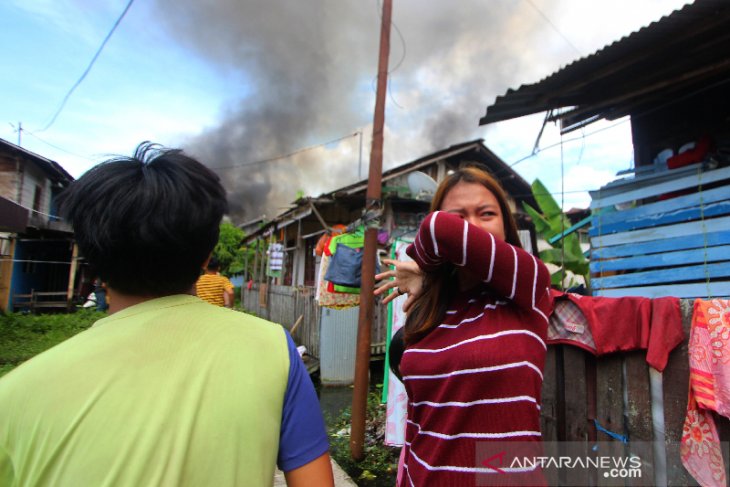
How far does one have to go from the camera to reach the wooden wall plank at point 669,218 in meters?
3.41

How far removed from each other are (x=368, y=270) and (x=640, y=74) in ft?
11.2

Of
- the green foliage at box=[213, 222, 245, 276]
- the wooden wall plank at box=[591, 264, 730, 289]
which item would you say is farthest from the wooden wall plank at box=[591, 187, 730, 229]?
the green foliage at box=[213, 222, 245, 276]

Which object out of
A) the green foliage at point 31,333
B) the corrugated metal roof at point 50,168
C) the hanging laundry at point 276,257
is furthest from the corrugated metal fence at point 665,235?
the corrugated metal roof at point 50,168

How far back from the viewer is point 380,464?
4109 millimetres

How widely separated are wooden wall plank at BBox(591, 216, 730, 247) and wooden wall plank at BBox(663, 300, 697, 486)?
7.30 feet

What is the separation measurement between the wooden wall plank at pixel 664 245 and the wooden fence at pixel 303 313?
398cm

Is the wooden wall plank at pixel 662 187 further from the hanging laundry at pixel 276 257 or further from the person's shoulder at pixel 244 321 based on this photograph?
the hanging laundry at pixel 276 257

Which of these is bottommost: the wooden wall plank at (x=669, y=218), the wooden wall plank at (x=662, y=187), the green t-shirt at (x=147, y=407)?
the green t-shirt at (x=147, y=407)

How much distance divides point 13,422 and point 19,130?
24.0 feet

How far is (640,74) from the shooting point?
368 centimetres

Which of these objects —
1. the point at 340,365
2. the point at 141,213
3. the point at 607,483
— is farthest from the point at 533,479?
the point at 340,365

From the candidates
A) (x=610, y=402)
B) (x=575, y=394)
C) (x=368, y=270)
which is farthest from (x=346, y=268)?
(x=610, y=402)

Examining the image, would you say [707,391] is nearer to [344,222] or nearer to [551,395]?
[551,395]

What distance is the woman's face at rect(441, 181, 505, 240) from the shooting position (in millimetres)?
1331
